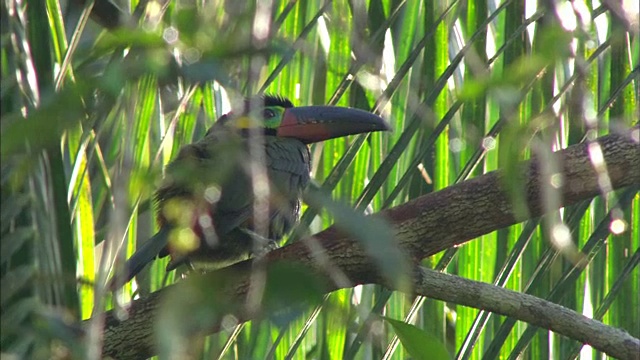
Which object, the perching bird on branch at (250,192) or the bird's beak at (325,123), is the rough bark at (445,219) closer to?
the perching bird on branch at (250,192)

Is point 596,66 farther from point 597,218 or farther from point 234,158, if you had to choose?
point 234,158

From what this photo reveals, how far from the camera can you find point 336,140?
3287 mm

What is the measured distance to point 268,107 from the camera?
4289 mm

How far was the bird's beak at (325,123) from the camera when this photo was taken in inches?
120

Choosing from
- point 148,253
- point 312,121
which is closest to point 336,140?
point 312,121

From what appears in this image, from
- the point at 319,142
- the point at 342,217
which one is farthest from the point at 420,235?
the point at 342,217

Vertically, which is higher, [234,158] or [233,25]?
[233,25]

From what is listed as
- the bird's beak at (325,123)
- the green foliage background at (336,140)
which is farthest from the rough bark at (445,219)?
the bird's beak at (325,123)

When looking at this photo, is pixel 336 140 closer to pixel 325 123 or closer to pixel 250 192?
pixel 325 123

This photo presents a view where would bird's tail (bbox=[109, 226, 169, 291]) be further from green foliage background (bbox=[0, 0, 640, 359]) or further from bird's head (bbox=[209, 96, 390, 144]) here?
bird's head (bbox=[209, 96, 390, 144])

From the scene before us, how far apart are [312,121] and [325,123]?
1.24 ft

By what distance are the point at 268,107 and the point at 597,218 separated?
179 centimetres

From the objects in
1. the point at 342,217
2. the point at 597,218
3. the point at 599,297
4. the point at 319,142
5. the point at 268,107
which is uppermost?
the point at 268,107

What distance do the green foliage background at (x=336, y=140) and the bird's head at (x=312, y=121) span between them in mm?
72
